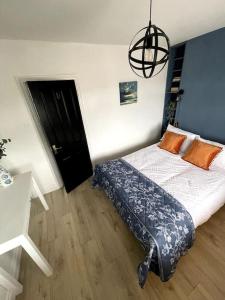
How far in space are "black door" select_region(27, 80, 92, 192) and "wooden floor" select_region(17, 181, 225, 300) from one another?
30.1 inches

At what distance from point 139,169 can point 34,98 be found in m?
1.83

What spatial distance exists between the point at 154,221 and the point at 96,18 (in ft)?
7.19

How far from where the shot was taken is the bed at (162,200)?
1.26 metres

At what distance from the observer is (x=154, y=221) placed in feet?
4.46

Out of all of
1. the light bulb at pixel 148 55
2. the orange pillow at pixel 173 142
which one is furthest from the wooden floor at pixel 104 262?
the light bulb at pixel 148 55

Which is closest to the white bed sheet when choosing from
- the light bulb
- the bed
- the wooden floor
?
the bed

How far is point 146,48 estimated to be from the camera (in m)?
0.93

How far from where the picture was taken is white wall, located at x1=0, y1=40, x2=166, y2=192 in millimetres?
1839

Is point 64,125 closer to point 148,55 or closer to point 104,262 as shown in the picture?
point 148,55

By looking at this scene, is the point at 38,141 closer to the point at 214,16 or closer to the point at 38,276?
the point at 38,276

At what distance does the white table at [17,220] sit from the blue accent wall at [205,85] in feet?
9.98

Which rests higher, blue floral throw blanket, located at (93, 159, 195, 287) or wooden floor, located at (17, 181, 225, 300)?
blue floral throw blanket, located at (93, 159, 195, 287)

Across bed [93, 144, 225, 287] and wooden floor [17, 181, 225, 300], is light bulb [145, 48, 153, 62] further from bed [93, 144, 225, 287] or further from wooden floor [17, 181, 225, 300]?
wooden floor [17, 181, 225, 300]

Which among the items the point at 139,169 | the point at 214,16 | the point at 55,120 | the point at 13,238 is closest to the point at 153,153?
the point at 139,169
